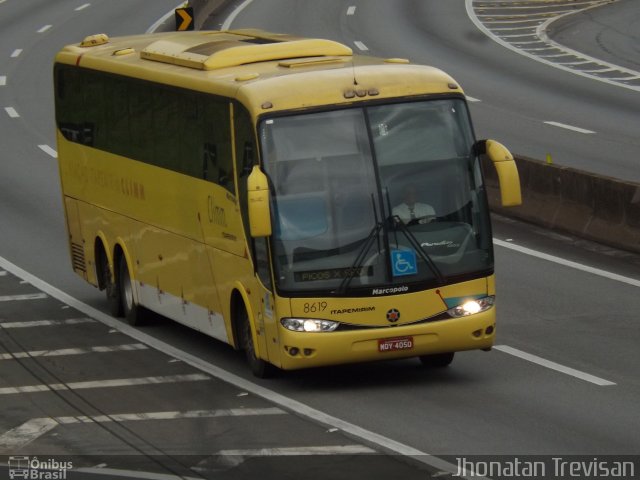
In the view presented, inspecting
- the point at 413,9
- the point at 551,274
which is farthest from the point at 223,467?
the point at 413,9

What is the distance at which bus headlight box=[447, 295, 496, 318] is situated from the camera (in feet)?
51.1

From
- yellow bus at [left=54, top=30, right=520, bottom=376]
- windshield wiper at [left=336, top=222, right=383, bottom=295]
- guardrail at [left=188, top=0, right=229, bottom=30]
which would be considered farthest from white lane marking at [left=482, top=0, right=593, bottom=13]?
windshield wiper at [left=336, top=222, right=383, bottom=295]

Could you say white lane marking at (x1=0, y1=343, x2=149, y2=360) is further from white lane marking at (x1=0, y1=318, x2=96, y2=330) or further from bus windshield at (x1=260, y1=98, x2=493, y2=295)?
bus windshield at (x1=260, y1=98, x2=493, y2=295)

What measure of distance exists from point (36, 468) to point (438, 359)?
4867mm

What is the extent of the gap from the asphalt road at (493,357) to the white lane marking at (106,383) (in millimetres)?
160

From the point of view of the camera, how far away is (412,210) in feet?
50.7

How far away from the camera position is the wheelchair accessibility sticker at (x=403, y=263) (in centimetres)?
1534

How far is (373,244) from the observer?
1534 centimetres

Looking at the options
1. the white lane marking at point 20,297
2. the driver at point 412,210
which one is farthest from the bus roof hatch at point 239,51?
the white lane marking at point 20,297

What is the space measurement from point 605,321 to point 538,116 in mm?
18639

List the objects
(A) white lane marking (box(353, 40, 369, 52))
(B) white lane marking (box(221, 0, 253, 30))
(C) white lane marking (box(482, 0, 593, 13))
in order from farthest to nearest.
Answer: (C) white lane marking (box(482, 0, 593, 13))
(B) white lane marking (box(221, 0, 253, 30))
(A) white lane marking (box(353, 40, 369, 52))

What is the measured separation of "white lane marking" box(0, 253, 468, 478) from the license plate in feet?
2.98

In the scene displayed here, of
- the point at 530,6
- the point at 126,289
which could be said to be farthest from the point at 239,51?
the point at 530,6

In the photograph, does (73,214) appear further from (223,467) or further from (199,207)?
(223,467)
